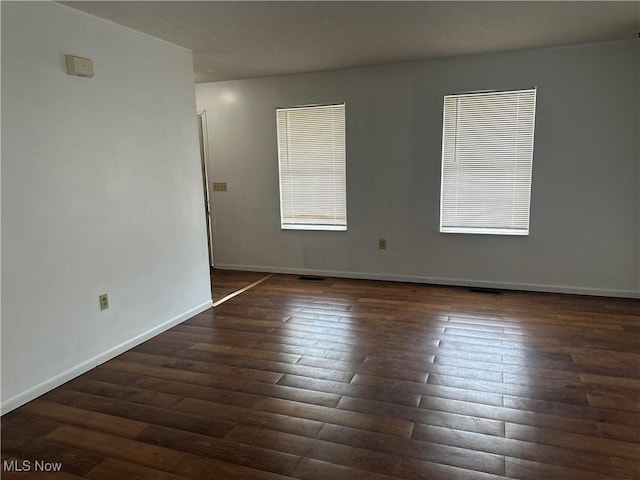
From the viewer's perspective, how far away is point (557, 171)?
14.1ft

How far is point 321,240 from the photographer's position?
17.6 feet

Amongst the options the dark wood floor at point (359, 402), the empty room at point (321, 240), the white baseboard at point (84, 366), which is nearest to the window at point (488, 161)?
the empty room at point (321, 240)

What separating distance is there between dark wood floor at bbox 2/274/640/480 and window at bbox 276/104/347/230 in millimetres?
1699

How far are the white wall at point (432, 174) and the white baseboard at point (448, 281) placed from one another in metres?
0.01

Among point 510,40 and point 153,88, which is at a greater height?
point 510,40

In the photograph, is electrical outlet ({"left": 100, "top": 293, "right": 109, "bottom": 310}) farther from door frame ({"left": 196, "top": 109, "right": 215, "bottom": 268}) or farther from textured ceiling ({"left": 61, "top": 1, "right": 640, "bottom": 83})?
door frame ({"left": 196, "top": 109, "right": 215, "bottom": 268})

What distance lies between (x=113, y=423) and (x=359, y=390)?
1.37m

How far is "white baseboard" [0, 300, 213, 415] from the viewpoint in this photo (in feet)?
8.32

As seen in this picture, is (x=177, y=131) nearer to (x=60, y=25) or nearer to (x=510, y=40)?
(x=60, y=25)

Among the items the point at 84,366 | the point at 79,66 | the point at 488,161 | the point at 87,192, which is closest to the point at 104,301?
the point at 84,366

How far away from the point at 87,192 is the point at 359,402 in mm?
2191

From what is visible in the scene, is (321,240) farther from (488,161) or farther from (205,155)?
(488,161)

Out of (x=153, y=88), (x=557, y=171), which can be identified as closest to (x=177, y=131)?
(x=153, y=88)

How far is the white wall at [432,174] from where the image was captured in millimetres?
4125
